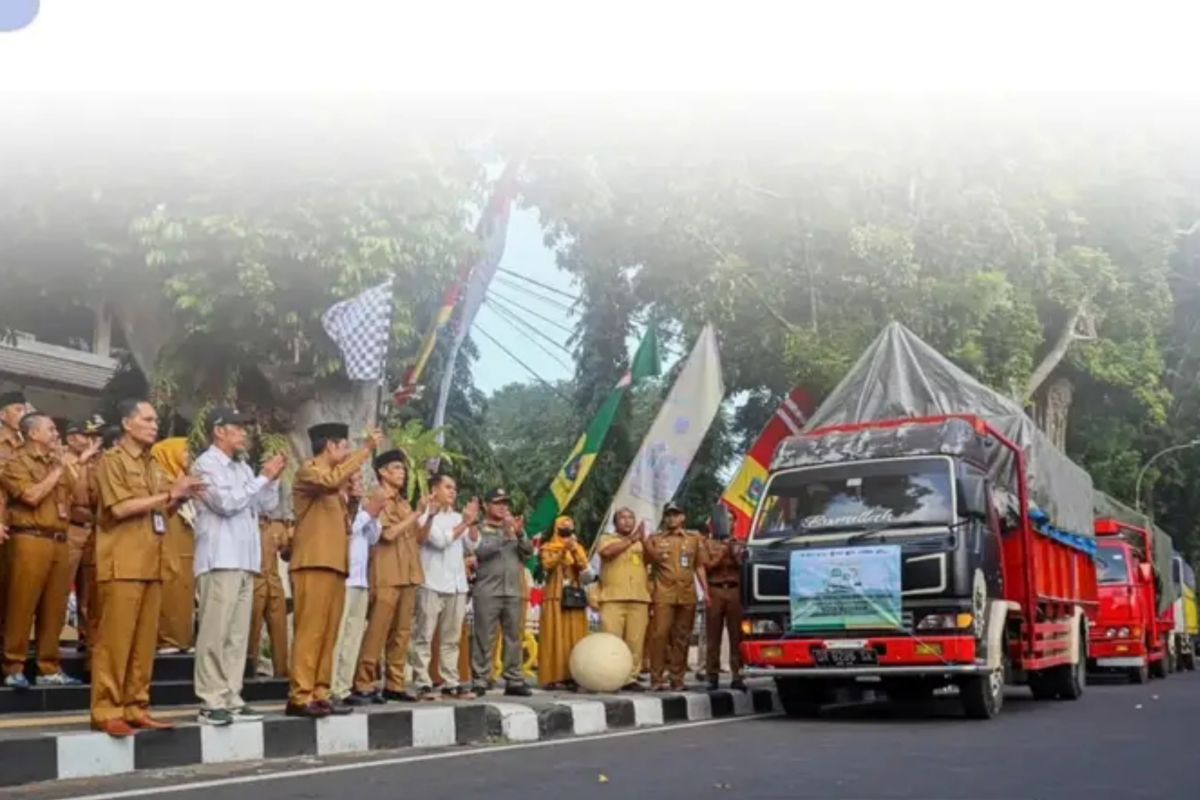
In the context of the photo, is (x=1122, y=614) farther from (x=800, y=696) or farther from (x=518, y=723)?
(x=518, y=723)

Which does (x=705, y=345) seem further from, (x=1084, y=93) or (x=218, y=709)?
(x=218, y=709)

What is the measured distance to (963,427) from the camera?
11.3 meters

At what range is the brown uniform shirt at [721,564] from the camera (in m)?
13.1

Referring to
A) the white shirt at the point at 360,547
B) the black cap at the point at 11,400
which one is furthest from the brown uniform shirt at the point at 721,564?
the black cap at the point at 11,400

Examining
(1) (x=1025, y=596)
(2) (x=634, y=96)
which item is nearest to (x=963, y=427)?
(1) (x=1025, y=596)

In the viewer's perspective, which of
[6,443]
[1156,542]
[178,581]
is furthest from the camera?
[1156,542]

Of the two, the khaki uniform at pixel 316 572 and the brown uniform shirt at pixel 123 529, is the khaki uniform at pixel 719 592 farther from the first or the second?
the brown uniform shirt at pixel 123 529

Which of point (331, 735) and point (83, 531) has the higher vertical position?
point (83, 531)

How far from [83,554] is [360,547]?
190cm

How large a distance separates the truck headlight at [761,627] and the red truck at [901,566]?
0.01m

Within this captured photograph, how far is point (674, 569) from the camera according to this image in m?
12.5

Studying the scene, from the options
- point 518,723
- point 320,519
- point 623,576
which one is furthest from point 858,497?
point 320,519

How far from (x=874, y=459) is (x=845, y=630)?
1420 millimetres

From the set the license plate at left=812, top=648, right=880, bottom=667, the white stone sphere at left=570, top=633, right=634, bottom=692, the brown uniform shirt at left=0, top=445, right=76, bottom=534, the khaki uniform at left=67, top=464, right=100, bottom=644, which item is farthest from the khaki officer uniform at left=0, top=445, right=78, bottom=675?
the license plate at left=812, top=648, right=880, bottom=667
